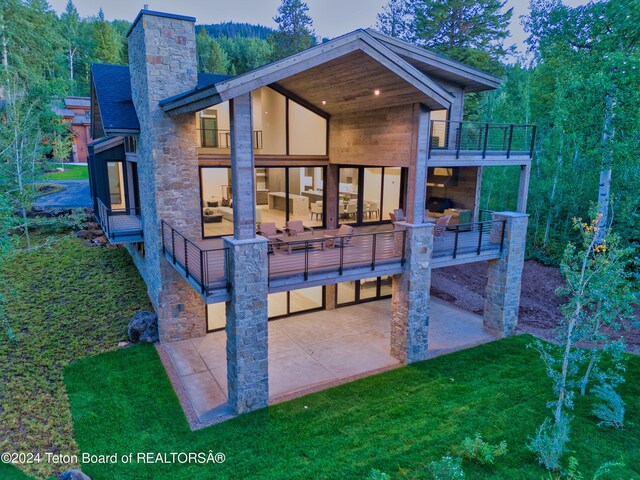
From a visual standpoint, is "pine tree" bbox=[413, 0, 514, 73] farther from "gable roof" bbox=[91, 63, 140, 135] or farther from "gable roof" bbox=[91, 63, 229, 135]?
"gable roof" bbox=[91, 63, 140, 135]

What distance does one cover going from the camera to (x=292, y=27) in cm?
4116

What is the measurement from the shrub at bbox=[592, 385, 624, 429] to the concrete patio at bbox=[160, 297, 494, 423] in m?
4.05

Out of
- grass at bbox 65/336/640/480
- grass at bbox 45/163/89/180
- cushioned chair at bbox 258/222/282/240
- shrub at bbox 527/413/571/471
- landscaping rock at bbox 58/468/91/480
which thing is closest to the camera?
landscaping rock at bbox 58/468/91/480

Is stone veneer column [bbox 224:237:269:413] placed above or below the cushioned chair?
below

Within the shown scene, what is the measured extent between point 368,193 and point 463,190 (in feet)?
12.3

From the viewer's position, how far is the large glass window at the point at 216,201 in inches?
502

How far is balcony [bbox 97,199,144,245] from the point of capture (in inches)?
521

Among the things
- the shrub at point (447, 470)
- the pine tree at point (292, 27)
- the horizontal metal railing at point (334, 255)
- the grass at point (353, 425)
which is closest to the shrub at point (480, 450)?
the grass at point (353, 425)

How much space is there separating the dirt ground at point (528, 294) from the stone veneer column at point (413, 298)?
464 centimetres

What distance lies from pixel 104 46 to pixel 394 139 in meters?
52.7

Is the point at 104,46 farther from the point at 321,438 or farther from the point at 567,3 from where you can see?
the point at 321,438

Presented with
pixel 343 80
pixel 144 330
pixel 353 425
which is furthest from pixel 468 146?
pixel 144 330

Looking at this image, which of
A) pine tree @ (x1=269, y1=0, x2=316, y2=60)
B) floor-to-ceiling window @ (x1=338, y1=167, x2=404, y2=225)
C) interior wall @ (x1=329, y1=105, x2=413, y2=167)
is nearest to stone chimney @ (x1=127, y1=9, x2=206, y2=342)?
interior wall @ (x1=329, y1=105, x2=413, y2=167)

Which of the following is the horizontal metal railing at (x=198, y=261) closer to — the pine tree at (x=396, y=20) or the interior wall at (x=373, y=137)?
the interior wall at (x=373, y=137)
